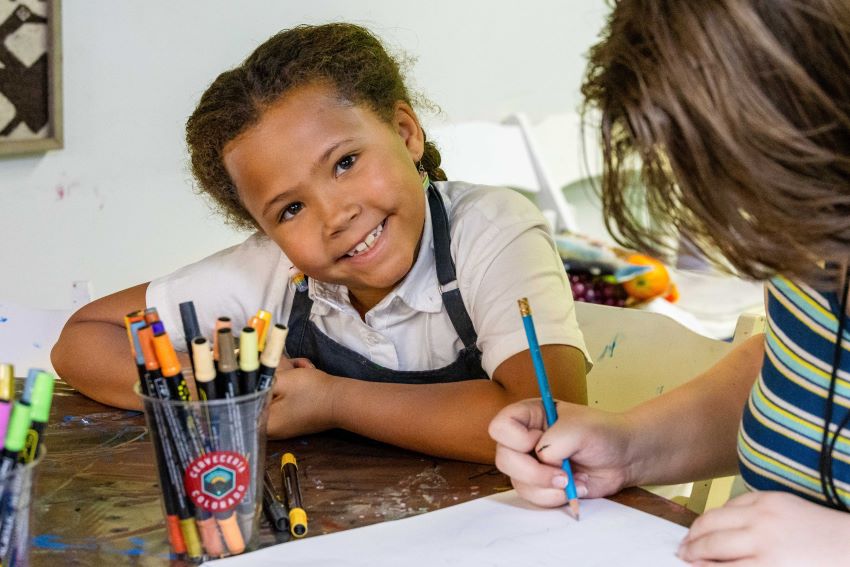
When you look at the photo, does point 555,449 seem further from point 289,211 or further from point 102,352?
point 102,352

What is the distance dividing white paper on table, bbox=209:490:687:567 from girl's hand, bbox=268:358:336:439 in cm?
23

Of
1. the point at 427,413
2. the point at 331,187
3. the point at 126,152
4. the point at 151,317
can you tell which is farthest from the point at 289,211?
the point at 126,152

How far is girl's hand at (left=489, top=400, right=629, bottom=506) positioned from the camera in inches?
31.5

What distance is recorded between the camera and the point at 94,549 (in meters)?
0.76

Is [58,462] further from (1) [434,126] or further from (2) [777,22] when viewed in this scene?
(1) [434,126]

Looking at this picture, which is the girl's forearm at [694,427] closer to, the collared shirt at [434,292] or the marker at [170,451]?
the collared shirt at [434,292]

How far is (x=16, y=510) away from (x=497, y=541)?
34cm

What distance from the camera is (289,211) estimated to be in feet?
3.69

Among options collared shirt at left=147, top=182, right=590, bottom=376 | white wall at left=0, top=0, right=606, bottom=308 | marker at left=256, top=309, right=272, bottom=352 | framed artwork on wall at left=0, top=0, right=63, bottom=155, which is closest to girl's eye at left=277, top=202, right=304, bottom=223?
collared shirt at left=147, top=182, right=590, bottom=376

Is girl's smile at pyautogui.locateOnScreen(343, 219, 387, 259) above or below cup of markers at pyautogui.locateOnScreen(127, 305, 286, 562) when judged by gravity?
above

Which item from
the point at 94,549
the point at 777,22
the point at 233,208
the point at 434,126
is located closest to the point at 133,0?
the point at 434,126

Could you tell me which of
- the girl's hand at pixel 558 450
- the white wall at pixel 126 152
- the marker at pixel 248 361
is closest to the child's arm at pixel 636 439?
the girl's hand at pixel 558 450

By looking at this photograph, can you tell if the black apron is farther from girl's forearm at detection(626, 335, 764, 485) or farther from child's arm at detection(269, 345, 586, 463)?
girl's forearm at detection(626, 335, 764, 485)

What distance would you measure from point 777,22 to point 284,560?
49cm
